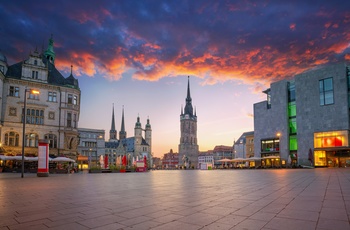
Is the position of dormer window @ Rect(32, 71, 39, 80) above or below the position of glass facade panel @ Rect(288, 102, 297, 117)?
above

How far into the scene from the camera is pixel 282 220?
19.2 ft

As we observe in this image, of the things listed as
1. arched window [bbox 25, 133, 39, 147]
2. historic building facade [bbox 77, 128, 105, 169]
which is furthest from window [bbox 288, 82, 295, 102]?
historic building facade [bbox 77, 128, 105, 169]

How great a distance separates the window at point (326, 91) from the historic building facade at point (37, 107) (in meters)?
51.9

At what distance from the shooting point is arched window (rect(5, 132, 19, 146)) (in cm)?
4659

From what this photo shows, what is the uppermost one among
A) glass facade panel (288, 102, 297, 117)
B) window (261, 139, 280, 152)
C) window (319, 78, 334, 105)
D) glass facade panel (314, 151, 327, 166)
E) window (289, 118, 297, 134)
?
window (319, 78, 334, 105)

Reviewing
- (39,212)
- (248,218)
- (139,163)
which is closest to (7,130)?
(139,163)

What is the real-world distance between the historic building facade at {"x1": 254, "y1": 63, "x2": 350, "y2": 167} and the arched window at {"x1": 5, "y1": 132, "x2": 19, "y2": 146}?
52.4 meters

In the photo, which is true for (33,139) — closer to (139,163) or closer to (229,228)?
(139,163)

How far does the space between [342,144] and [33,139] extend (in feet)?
195

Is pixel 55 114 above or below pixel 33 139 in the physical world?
above

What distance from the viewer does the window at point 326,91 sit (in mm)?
57947

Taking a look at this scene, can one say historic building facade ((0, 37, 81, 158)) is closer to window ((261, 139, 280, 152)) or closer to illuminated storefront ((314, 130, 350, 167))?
window ((261, 139, 280, 152))

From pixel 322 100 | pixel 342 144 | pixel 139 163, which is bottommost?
pixel 139 163

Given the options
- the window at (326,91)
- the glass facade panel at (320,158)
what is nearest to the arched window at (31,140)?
the glass facade panel at (320,158)
